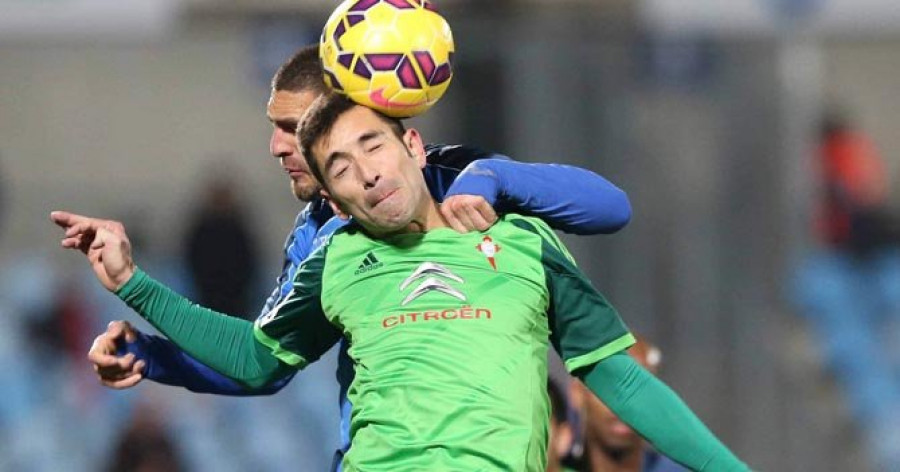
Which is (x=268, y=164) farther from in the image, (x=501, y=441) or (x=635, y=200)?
(x=501, y=441)

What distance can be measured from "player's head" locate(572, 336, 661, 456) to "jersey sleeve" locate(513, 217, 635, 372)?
2.11m

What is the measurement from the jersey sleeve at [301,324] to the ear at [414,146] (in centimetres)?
33

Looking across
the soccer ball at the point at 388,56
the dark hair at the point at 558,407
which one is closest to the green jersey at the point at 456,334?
the soccer ball at the point at 388,56

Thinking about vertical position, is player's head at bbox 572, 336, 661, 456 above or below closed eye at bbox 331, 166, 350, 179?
below

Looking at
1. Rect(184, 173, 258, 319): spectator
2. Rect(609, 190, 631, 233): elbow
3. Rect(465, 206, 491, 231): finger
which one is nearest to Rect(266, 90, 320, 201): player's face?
Rect(465, 206, 491, 231): finger

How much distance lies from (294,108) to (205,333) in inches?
27.6

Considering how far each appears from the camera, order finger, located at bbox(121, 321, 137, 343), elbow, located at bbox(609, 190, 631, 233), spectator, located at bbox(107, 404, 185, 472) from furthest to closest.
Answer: spectator, located at bbox(107, 404, 185, 472), finger, located at bbox(121, 321, 137, 343), elbow, located at bbox(609, 190, 631, 233)

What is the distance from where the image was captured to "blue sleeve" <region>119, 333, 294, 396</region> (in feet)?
16.1

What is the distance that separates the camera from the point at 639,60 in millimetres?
11062

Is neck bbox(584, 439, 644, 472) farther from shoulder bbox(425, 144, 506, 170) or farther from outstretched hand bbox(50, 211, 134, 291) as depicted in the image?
outstretched hand bbox(50, 211, 134, 291)

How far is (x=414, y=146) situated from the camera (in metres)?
4.49

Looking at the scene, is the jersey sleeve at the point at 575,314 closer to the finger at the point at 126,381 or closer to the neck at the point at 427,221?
the neck at the point at 427,221

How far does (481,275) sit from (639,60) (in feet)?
22.4

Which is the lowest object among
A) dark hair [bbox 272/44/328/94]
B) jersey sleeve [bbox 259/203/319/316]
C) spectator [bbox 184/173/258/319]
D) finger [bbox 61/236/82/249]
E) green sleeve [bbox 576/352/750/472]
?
spectator [bbox 184/173/258/319]
